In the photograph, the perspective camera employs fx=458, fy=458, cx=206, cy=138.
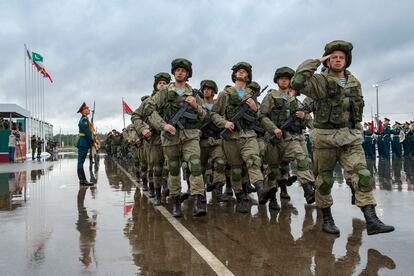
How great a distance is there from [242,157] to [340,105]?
221 cm

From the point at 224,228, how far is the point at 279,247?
3.72ft

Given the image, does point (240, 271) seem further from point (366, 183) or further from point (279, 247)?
point (366, 183)

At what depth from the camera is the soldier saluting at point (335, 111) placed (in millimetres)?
5187

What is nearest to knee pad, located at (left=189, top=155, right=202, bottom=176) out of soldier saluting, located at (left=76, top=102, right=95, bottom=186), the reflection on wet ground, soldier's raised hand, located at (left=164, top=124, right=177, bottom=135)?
soldier's raised hand, located at (left=164, top=124, right=177, bottom=135)

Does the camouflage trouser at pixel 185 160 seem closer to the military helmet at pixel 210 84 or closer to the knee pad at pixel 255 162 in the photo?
the knee pad at pixel 255 162

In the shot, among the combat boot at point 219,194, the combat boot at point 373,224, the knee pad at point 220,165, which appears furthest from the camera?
the combat boot at point 219,194

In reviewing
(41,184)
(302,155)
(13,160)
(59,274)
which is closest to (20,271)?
(59,274)

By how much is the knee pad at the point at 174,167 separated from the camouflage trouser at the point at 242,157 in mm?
873

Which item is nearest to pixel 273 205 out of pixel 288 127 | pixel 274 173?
pixel 274 173

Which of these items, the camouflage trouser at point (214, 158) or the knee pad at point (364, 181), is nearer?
the knee pad at point (364, 181)

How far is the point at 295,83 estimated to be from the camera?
515cm

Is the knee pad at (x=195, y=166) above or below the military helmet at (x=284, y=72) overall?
below

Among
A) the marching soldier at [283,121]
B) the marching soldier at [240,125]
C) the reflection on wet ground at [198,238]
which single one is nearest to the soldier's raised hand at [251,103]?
the marching soldier at [240,125]

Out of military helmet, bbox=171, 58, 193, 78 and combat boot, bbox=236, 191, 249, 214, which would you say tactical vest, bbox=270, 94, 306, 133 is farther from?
military helmet, bbox=171, 58, 193, 78
